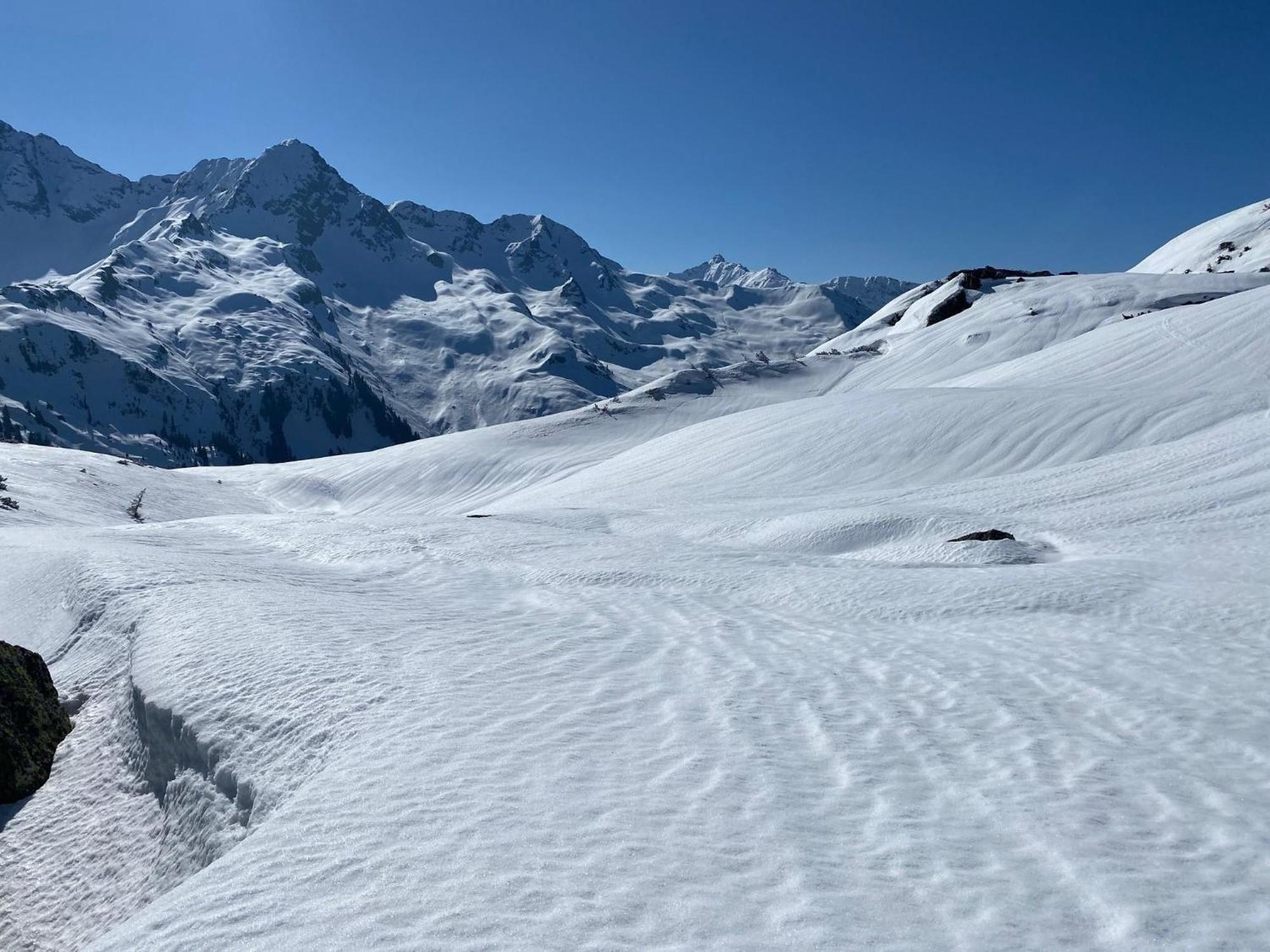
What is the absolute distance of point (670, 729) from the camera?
21.4ft

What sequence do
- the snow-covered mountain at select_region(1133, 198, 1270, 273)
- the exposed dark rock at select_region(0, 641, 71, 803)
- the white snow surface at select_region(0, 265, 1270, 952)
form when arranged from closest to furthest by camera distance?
the white snow surface at select_region(0, 265, 1270, 952), the exposed dark rock at select_region(0, 641, 71, 803), the snow-covered mountain at select_region(1133, 198, 1270, 273)

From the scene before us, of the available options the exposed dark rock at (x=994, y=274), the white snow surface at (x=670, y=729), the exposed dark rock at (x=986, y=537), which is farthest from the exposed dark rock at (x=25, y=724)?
the exposed dark rock at (x=994, y=274)

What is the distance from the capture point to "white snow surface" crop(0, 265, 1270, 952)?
4.04 meters

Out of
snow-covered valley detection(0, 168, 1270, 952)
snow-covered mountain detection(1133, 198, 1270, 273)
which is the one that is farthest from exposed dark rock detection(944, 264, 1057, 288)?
snow-covered valley detection(0, 168, 1270, 952)

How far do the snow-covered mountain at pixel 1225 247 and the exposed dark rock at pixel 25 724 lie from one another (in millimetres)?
66699

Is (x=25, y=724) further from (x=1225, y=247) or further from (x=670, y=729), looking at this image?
(x=1225, y=247)

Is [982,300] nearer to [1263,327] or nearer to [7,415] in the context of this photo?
[1263,327]

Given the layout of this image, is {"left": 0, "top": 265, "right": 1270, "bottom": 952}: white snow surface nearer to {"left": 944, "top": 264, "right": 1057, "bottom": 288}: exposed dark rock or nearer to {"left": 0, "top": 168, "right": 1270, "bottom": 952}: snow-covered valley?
{"left": 0, "top": 168, "right": 1270, "bottom": 952}: snow-covered valley

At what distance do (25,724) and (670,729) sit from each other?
625cm

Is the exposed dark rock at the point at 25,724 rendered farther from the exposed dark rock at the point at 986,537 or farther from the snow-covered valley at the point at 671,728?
the exposed dark rock at the point at 986,537

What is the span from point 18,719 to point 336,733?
3.77 meters

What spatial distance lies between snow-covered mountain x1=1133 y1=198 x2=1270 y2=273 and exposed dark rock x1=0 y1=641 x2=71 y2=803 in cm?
6670

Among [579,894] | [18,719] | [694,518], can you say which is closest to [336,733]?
[579,894]

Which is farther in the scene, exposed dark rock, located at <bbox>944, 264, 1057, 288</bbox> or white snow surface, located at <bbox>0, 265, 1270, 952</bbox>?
exposed dark rock, located at <bbox>944, 264, 1057, 288</bbox>
